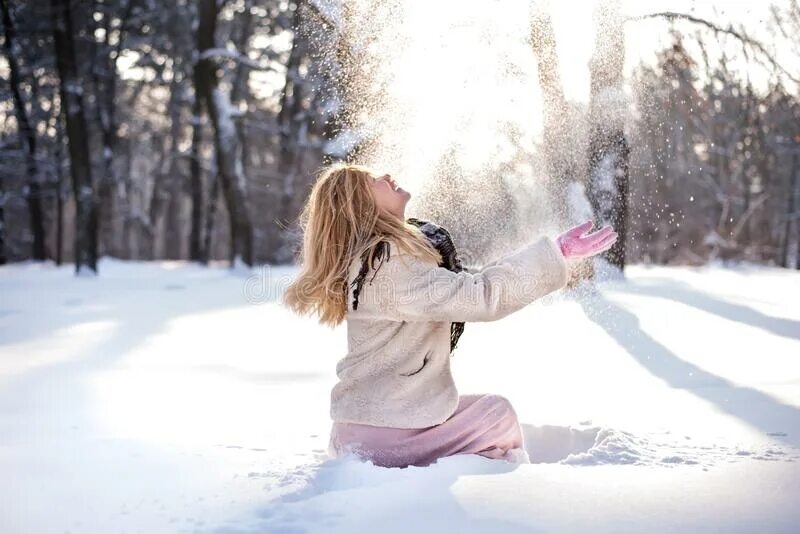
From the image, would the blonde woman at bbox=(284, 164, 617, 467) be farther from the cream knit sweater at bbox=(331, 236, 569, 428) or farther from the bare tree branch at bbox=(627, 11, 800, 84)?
the bare tree branch at bbox=(627, 11, 800, 84)

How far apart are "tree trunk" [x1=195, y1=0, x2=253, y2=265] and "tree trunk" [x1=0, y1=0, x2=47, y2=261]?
5957mm

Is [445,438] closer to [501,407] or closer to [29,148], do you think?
[501,407]

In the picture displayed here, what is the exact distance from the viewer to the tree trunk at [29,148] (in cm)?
1978

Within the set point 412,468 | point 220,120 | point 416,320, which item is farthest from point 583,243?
point 220,120

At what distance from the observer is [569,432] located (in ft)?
12.0

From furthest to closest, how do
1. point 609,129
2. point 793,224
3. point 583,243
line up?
point 793,224
point 609,129
point 583,243

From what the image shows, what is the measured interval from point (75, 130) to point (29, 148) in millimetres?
10197

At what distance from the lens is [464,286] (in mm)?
2734

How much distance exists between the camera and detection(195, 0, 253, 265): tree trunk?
49.1ft

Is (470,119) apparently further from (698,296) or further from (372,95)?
(698,296)

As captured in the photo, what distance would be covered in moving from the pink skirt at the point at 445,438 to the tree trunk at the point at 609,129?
3590 millimetres

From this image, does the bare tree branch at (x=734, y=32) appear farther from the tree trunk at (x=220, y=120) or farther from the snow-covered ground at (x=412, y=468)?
the tree trunk at (x=220, y=120)

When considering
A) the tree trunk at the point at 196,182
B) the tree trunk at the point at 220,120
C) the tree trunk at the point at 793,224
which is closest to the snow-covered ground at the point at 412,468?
the tree trunk at the point at 220,120

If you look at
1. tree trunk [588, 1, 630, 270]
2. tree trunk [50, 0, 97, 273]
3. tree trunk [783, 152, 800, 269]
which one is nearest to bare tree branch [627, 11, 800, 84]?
tree trunk [588, 1, 630, 270]
